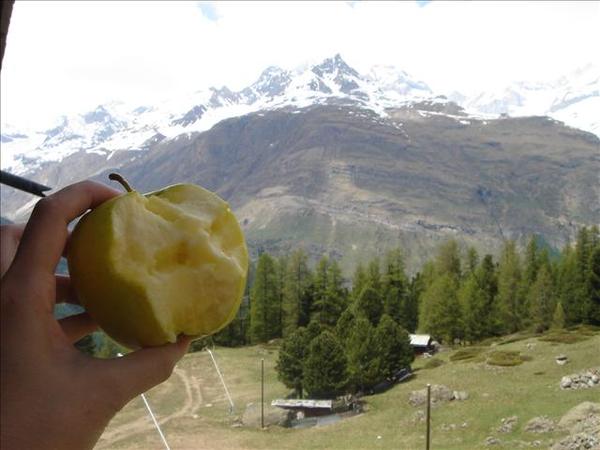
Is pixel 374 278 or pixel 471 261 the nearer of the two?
pixel 374 278

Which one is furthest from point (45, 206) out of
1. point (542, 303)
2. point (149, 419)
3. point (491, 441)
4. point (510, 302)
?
point (510, 302)

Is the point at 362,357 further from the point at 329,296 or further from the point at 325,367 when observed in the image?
the point at 329,296

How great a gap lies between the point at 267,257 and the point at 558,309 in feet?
82.8

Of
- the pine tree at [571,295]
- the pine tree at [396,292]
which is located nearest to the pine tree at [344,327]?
the pine tree at [396,292]

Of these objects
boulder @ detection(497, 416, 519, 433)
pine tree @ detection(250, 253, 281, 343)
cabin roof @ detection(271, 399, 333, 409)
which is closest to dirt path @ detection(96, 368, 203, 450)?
cabin roof @ detection(271, 399, 333, 409)

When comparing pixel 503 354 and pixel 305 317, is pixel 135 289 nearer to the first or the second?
pixel 503 354

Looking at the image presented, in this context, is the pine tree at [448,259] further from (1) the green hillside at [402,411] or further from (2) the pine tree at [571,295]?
(1) the green hillside at [402,411]

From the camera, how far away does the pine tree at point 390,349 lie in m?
34.4

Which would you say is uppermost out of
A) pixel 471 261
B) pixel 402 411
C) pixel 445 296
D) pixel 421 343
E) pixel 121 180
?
pixel 121 180

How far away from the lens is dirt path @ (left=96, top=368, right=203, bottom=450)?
25.8 meters

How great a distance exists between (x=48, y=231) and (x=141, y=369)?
380 mm

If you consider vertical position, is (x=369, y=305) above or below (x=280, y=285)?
below

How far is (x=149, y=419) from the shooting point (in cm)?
2972

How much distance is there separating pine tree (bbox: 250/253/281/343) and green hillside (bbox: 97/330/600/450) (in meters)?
15.4
